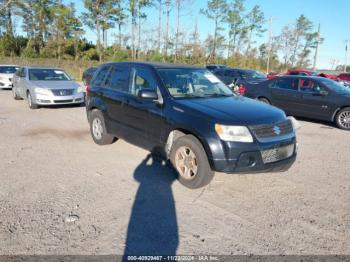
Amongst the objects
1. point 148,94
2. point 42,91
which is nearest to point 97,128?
point 148,94

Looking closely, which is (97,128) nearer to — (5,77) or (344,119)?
(344,119)

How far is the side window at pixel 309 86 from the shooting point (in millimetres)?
9938

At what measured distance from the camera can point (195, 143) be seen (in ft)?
13.7

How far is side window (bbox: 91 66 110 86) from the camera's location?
633cm

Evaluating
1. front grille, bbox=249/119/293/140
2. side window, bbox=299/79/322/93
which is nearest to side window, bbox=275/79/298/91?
side window, bbox=299/79/322/93

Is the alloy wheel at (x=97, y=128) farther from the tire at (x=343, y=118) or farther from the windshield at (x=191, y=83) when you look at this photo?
the tire at (x=343, y=118)

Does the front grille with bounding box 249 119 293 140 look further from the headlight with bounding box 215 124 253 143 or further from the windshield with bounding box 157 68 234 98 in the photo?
the windshield with bounding box 157 68 234 98

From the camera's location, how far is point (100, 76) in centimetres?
648

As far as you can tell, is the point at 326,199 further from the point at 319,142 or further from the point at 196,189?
the point at 319,142

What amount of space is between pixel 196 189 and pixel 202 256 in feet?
5.00

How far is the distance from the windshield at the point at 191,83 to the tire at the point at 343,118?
5601 mm

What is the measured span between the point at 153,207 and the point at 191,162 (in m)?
0.90

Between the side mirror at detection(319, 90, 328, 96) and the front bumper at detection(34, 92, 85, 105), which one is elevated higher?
the side mirror at detection(319, 90, 328, 96)

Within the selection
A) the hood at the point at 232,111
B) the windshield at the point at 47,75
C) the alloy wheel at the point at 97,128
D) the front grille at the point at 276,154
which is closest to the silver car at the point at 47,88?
the windshield at the point at 47,75
